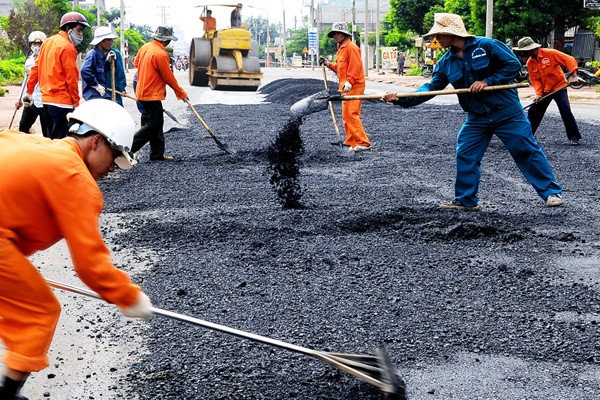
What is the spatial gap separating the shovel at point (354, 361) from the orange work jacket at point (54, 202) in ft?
1.58

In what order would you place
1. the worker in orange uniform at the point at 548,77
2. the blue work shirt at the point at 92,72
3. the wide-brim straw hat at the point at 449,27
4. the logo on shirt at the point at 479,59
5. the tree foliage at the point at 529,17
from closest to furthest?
the wide-brim straw hat at the point at 449,27 → the logo on shirt at the point at 479,59 → the blue work shirt at the point at 92,72 → the worker in orange uniform at the point at 548,77 → the tree foliage at the point at 529,17

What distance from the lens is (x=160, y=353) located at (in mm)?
3994

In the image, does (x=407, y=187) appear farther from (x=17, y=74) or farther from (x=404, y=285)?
(x=17, y=74)

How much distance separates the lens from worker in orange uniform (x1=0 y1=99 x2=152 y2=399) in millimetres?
2678

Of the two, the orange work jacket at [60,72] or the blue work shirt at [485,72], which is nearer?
the blue work shirt at [485,72]

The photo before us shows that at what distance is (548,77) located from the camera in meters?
11.8

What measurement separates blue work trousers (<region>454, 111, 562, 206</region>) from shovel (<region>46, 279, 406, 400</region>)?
415 centimetres

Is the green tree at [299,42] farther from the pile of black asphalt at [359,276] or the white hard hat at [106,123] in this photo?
the white hard hat at [106,123]

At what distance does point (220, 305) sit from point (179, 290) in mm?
377

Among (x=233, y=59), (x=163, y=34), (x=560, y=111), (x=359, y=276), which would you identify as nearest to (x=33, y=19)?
(x=233, y=59)

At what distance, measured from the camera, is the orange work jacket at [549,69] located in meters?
11.6

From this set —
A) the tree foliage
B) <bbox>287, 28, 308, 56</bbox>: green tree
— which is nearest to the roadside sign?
the tree foliage

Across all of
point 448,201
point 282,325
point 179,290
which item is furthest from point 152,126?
point 282,325

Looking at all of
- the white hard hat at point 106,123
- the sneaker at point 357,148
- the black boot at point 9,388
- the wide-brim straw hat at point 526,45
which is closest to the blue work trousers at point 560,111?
the wide-brim straw hat at point 526,45
